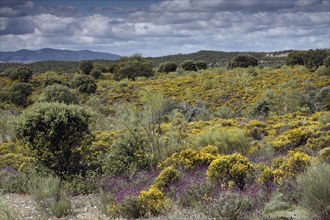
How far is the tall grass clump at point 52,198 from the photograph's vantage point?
7.57 m

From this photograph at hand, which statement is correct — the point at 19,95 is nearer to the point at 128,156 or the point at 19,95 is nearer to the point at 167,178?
the point at 128,156

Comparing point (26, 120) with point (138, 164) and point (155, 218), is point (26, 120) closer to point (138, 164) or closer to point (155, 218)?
point (138, 164)

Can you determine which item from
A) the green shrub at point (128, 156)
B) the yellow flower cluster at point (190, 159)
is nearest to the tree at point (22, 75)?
the green shrub at point (128, 156)

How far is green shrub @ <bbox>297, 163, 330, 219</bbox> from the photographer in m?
5.20

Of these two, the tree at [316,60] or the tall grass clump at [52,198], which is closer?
the tall grass clump at [52,198]

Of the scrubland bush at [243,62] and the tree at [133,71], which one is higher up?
the scrubland bush at [243,62]

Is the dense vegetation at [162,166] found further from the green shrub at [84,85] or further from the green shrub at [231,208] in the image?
the green shrub at [84,85]

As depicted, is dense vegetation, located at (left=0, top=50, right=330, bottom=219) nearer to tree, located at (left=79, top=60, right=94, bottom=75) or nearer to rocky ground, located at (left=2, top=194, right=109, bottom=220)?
rocky ground, located at (left=2, top=194, right=109, bottom=220)

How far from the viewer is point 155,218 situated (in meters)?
6.59

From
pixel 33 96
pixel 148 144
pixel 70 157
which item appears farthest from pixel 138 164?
pixel 33 96

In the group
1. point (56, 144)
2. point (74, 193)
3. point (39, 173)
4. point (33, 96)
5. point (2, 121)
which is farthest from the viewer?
point (33, 96)

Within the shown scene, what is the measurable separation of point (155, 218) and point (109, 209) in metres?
1.01

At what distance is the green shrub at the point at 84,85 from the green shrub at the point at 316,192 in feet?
123

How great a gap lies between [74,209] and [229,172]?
3.31m
